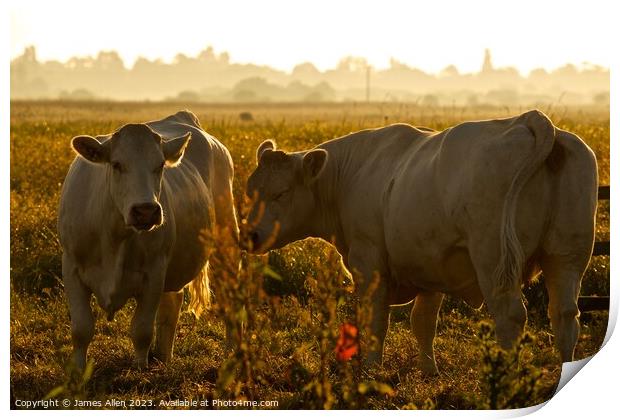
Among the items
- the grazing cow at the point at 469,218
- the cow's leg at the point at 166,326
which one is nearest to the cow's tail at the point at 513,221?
the grazing cow at the point at 469,218

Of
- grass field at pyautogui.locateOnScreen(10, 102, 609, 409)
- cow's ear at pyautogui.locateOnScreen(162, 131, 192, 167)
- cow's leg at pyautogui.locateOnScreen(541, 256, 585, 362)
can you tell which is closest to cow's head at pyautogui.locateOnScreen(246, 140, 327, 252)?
grass field at pyautogui.locateOnScreen(10, 102, 609, 409)

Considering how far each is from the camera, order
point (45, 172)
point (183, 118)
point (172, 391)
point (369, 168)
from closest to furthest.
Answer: point (172, 391)
point (369, 168)
point (183, 118)
point (45, 172)

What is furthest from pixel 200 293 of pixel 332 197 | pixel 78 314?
pixel 78 314

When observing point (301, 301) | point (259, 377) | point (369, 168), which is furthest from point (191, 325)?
point (259, 377)

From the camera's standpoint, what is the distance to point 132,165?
7574mm

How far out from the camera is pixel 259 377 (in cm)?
711

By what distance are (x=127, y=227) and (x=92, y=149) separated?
550 millimetres

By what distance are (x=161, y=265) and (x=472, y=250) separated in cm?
213

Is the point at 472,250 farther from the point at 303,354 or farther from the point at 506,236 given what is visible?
the point at 303,354

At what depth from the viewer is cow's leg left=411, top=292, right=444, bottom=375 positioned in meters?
8.45

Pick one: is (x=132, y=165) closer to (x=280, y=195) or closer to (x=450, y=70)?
(x=280, y=195)

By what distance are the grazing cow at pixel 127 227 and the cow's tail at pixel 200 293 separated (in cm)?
83

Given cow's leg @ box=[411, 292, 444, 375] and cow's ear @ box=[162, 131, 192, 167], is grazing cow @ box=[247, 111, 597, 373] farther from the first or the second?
cow's ear @ box=[162, 131, 192, 167]

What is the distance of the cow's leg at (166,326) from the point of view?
8938 mm
